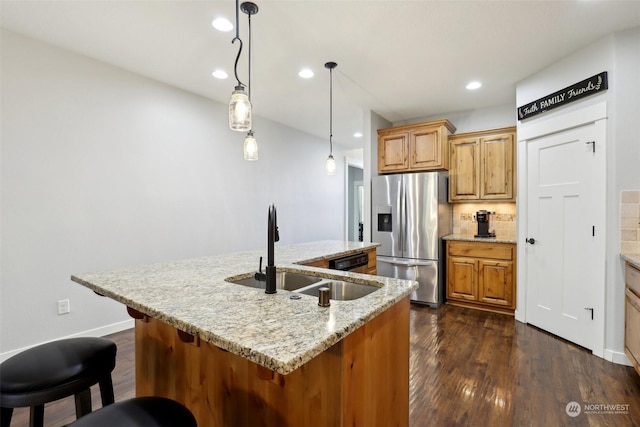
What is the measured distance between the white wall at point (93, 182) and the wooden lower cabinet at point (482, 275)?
9.28ft

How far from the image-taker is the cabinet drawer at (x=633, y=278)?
7.14ft

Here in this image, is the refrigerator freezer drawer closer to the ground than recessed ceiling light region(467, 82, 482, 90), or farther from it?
closer to the ground

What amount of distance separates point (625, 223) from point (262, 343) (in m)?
3.06

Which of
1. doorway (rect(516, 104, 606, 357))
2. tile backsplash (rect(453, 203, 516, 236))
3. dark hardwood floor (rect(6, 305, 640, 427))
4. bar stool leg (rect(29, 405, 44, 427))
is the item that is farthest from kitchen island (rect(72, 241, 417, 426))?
tile backsplash (rect(453, 203, 516, 236))

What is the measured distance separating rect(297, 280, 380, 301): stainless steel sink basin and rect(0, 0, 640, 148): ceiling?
1878 mm

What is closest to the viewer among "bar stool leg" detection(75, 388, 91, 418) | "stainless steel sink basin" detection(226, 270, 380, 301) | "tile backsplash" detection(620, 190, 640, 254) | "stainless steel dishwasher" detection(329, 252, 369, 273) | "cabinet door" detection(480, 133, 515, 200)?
"bar stool leg" detection(75, 388, 91, 418)

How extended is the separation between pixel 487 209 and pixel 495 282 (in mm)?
1076

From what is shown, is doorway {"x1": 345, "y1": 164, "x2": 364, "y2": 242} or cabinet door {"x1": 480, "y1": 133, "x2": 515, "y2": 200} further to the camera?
doorway {"x1": 345, "y1": 164, "x2": 364, "y2": 242}

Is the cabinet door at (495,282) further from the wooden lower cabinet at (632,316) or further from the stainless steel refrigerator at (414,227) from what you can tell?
the wooden lower cabinet at (632,316)

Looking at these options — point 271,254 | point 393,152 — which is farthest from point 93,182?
point 393,152

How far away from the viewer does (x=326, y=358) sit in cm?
107

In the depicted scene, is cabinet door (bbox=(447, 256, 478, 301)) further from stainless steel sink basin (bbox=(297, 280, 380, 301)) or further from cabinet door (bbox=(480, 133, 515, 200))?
stainless steel sink basin (bbox=(297, 280, 380, 301))

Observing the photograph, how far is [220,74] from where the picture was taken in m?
3.22

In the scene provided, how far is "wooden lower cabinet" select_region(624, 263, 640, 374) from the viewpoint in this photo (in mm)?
2145
